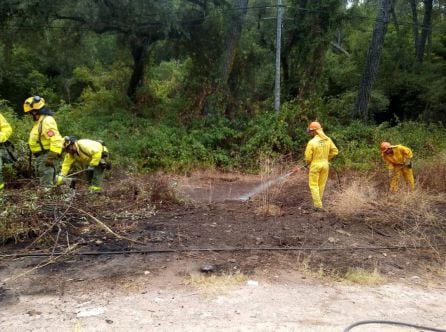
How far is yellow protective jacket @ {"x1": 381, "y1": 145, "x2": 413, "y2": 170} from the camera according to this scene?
9.21m

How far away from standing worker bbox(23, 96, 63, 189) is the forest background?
365 cm

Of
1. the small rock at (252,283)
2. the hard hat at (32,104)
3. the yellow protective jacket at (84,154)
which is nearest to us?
the small rock at (252,283)

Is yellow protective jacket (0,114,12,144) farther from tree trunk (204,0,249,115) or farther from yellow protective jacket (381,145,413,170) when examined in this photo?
tree trunk (204,0,249,115)

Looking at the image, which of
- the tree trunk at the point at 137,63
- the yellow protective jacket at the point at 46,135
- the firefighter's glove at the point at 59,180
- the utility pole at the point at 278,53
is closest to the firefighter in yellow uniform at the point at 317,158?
the firefighter's glove at the point at 59,180

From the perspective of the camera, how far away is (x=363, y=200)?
7.68m

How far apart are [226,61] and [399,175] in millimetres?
7845

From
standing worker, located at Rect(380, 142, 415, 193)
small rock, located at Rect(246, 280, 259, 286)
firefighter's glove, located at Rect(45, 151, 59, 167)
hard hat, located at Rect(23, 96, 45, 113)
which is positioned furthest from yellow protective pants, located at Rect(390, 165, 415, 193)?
hard hat, located at Rect(23, 96, 45, 113)

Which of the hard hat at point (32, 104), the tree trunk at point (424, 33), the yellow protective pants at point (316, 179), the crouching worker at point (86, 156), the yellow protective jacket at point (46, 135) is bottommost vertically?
the yellow protective pants at point (316, 179)

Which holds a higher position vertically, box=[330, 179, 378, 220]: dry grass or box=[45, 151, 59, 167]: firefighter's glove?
box=[45, 151, 59, 167]: firefighter's glove

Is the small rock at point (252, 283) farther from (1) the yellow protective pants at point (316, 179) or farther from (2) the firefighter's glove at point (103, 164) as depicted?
(2) the firefighter's glove at point (103, 164)

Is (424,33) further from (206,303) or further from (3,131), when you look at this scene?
(206,303)

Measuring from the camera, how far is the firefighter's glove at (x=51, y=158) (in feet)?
25.1

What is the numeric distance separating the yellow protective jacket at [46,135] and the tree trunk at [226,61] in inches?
315

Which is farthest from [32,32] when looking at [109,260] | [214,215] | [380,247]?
[380,247]
